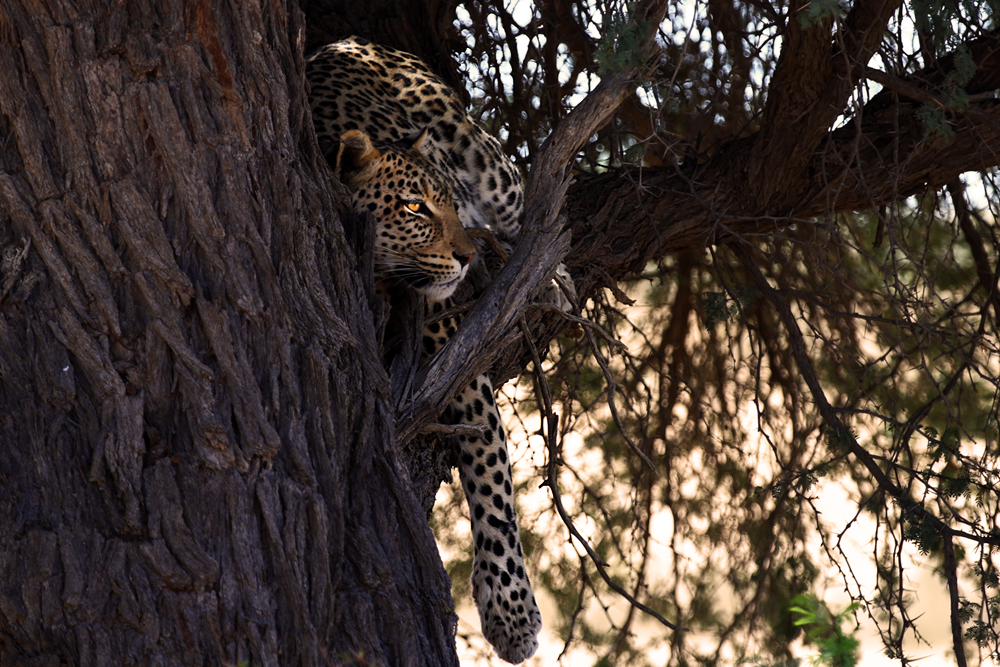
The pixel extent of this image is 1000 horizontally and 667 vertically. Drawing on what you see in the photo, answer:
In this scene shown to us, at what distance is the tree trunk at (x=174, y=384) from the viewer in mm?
2223

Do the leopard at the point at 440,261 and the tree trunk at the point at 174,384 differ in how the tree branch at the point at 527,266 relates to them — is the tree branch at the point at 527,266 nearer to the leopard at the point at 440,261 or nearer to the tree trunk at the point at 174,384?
the leopard at the point at 440,261

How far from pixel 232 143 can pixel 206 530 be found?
0.88m

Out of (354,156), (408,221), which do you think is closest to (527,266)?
(408,221)

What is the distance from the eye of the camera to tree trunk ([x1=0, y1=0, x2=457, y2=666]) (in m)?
2.22

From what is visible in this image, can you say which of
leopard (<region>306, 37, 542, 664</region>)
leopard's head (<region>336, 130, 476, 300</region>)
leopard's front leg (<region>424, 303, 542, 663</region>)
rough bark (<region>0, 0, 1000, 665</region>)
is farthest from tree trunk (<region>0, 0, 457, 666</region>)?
leopard's front leg (<region>424, 303, 542, 663</region>)

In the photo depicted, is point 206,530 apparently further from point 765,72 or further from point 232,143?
point 765,72

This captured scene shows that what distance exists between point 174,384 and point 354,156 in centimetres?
158

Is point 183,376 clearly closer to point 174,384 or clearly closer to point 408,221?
point 174,384

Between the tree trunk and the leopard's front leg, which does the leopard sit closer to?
the leopard's front leg

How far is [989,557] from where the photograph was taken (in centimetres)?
367

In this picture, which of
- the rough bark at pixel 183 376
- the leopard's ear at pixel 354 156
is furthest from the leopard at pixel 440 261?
the rough bark at pixel 183 376

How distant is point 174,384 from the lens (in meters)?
2.36

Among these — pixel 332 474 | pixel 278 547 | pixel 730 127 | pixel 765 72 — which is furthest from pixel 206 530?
pixel 730 127

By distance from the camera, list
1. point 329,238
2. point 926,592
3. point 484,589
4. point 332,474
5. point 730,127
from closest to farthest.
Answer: point 332,474, point 329,238, point 484,589, point 730,127, point 926,592
